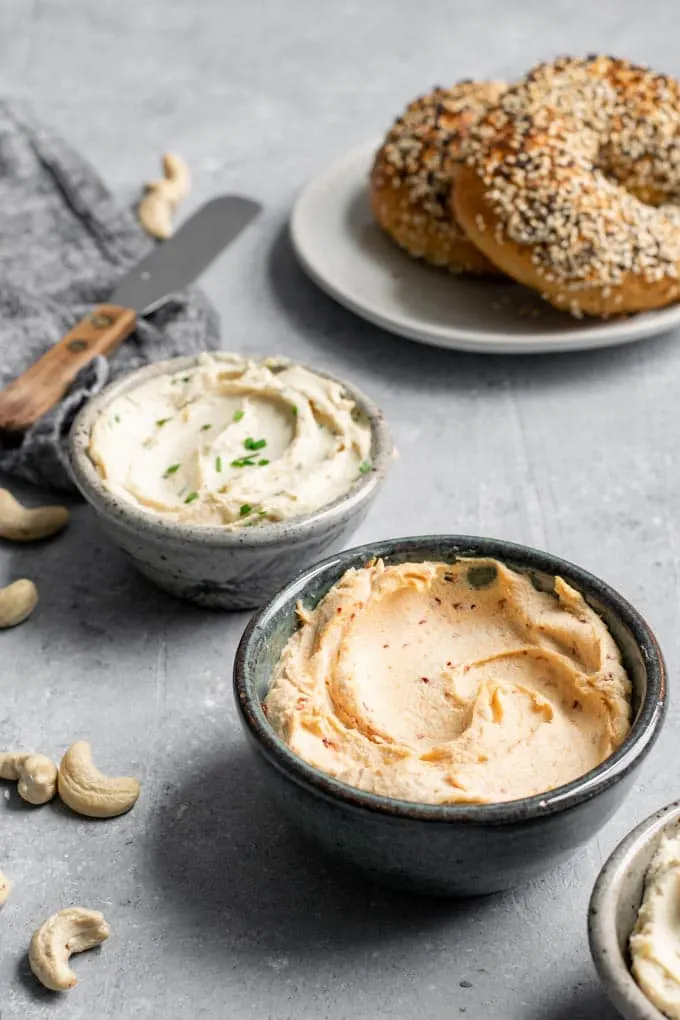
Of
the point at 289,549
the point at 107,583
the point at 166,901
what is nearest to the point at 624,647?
the point at 289,549

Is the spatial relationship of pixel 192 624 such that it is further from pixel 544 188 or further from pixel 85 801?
pixel 544 188

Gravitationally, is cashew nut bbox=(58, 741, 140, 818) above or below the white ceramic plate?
below

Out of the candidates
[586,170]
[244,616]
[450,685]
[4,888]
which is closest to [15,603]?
[244,616]

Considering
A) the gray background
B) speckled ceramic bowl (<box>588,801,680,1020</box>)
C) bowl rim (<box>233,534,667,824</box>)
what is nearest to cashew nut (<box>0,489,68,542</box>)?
the gray background

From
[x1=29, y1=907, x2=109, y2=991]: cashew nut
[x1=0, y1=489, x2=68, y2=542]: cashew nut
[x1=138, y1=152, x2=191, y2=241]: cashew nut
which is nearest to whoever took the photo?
[x1=29, y1=907, x2=109, y2=991]: cashew nut

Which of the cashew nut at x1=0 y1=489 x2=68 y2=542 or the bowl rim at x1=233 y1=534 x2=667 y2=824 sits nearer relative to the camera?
the bowl rim at x1=233 y1=534 x2=667 y2=824

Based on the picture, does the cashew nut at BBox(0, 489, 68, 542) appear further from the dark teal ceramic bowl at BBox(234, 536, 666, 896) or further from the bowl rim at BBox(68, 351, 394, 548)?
the dark teal ceramic bowl at BBox(234, 536, 666, 896)

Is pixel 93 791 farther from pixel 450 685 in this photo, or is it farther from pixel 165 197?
pixel 165 197
